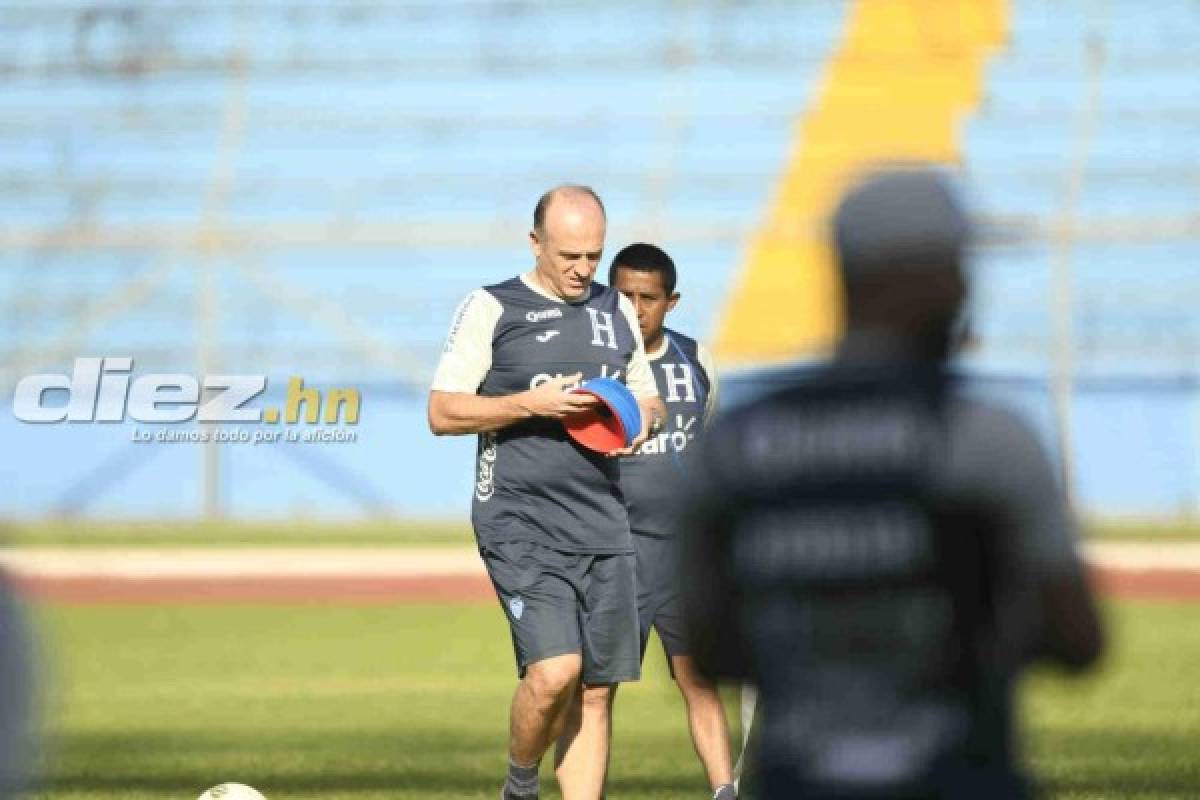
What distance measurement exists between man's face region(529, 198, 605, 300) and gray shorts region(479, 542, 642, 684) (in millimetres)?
860

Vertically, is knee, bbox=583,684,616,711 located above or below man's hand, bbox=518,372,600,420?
below

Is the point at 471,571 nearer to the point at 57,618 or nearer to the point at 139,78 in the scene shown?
the point at 57,618

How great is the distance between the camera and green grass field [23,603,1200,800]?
9938mm

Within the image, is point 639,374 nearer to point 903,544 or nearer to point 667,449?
point 667,449

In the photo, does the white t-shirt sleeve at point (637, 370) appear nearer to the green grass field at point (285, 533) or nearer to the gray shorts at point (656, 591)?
the gray shorts at point (656, 591)

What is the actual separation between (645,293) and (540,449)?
46.0 inches

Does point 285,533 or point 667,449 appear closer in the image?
point 667,449

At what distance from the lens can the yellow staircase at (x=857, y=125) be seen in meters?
31.8

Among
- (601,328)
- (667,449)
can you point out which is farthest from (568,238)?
(667,449)

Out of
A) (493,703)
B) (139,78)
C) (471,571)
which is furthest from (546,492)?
(139,78)

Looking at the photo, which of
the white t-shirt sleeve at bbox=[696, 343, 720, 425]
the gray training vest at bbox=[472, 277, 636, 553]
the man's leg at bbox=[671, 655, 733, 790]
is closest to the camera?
the gray training vest at bbox=[472, 277, 636, 553]

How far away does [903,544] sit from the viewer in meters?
3.24

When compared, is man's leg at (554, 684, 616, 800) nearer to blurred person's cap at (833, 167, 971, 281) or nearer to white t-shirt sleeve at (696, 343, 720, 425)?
white t-shirt sleeve at (696, 343, 720, 425)
